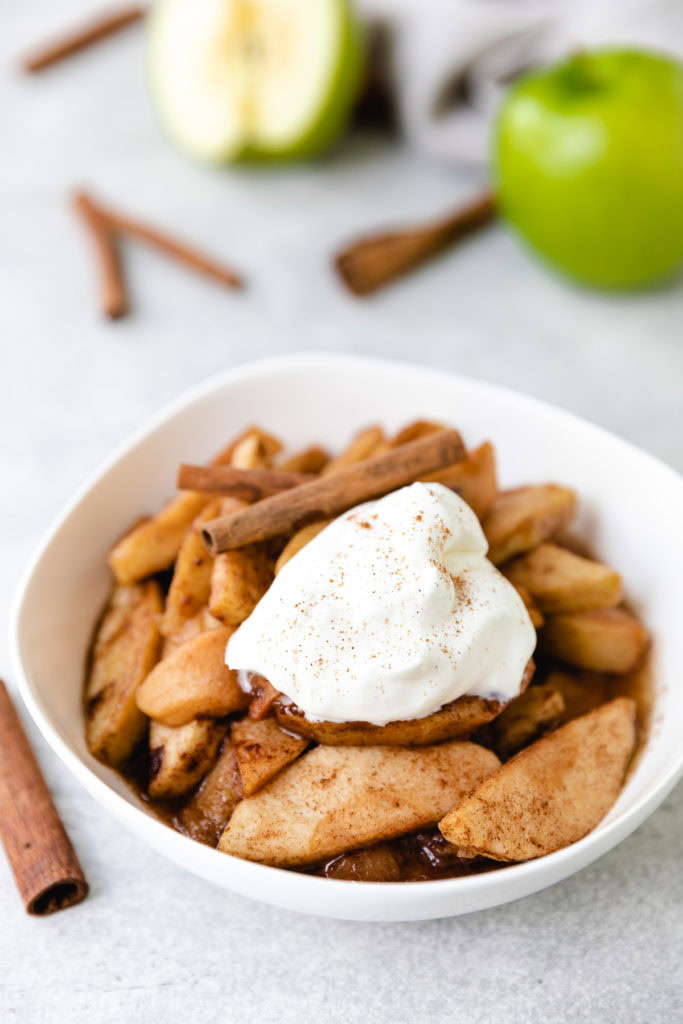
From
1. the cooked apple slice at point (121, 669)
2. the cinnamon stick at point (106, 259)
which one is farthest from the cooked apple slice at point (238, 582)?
the cinnamon stick at point (106, 259)

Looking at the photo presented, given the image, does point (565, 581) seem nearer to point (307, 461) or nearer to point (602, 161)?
point (307, 461)

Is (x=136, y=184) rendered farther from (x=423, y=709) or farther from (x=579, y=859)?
(x=579, y=859)

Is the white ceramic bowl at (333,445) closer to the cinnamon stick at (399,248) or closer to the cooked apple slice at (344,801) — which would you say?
the cooked apple slice at (344,801)

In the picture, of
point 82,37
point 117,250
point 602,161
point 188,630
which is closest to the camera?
point 188,630

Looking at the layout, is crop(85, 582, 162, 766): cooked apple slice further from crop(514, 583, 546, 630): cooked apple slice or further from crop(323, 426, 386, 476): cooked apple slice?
crop(514, 583, 546, 630): cooked apple slice

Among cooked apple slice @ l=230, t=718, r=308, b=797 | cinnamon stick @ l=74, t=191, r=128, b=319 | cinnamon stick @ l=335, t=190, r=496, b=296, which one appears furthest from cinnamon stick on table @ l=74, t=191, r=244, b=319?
cooked apple slice @ l=230, t=718, r=308, b=797

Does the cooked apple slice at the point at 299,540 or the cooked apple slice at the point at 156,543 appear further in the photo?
the cooked apple slice at the point at 156,543

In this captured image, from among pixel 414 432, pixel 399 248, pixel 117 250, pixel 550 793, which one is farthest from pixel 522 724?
pixel 117 250
